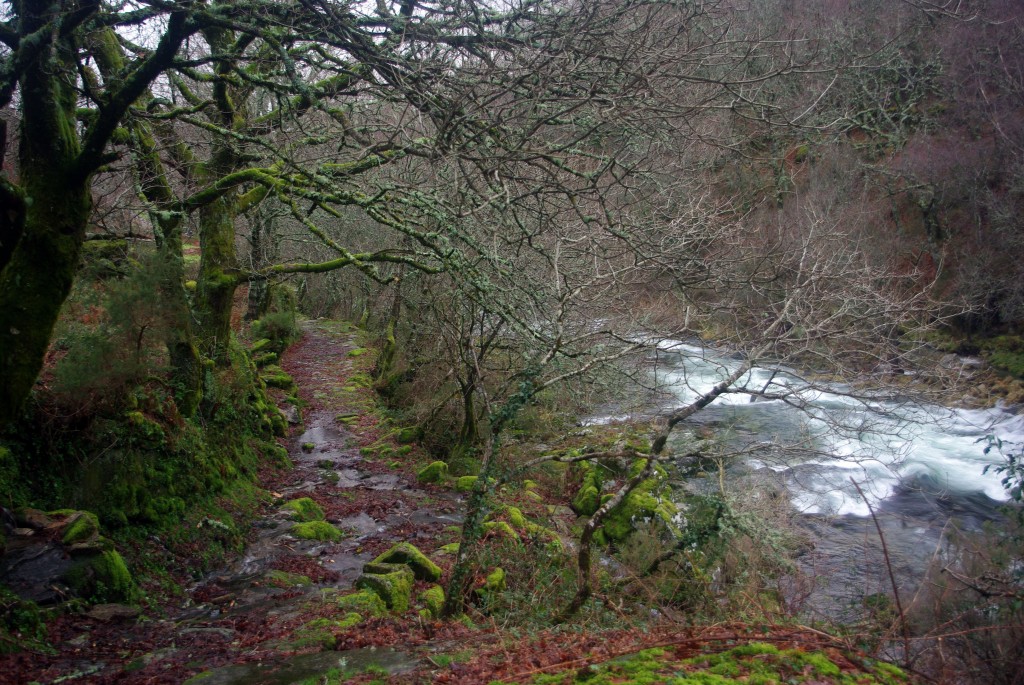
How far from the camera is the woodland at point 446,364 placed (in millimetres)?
4383

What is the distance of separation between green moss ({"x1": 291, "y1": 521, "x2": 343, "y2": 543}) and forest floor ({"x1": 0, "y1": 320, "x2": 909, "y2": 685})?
0.32 feet

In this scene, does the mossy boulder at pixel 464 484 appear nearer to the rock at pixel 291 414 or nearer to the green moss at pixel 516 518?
the green moss at pixel 516 518

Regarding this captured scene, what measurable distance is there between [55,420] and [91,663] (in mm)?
2858

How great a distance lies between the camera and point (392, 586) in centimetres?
666

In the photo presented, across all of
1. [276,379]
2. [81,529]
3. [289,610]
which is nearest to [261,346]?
[276,379]

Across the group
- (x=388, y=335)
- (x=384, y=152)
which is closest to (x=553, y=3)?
(x=384, y=152)

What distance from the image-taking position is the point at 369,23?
Answer: 465cm

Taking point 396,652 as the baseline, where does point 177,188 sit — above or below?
above

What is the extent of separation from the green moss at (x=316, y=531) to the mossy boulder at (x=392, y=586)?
6.25ft

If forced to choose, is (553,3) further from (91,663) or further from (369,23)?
(91,663)

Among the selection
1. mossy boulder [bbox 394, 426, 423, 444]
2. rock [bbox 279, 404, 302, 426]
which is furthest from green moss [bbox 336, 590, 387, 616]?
rock [bbox 279, 404, 302, 426]

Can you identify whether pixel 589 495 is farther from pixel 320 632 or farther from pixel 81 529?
pixel 81 529

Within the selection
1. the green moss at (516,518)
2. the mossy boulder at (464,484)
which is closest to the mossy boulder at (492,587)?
the green moss at (516,518)

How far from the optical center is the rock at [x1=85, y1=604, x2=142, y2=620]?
5658mm
